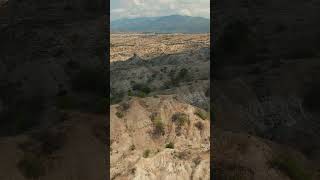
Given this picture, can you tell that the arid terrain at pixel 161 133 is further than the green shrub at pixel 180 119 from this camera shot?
No

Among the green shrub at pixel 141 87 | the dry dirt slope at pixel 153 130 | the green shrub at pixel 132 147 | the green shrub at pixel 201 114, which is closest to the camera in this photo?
the dry dirt slope at pixel 153 130

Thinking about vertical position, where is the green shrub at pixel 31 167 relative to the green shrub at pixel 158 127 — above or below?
below

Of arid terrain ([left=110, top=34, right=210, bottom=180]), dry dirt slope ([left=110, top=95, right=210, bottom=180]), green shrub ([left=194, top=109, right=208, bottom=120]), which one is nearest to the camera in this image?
arid terrain ([left=110, top=34, right=210, bottom=180])

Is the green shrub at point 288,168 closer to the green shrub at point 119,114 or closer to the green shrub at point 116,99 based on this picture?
the green shrub at point 119,114

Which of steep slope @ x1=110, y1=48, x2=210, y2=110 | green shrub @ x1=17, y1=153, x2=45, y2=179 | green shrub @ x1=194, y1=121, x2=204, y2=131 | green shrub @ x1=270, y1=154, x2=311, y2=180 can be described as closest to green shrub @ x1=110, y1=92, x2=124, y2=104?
steep slope @ x1=110, y1=48, x2=210, y2=110

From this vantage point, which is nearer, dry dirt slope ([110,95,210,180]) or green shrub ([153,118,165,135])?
dry dirt slope ([110,95,210,180])

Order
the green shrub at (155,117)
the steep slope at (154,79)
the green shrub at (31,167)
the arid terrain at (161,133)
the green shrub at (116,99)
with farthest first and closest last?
the steep slope at (154,79) < the green shrub at (116,99) < the green shrub at (155,117) < the green shrub at (31,167) < the arid terrain at (161,133)

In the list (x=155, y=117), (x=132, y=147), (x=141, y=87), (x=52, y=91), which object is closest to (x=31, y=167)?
(x=132, y=147)

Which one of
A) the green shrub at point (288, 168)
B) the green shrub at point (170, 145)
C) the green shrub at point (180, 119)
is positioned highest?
the green shrub at point (180, 119)

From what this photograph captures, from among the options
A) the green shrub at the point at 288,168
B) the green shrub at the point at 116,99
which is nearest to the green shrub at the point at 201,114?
the green shrub at the point at 116,99

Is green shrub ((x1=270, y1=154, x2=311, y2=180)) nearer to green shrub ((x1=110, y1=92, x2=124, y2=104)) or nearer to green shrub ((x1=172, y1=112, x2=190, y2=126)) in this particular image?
green shrub ((x1=172, y1=112, x2=190, y2=126))
